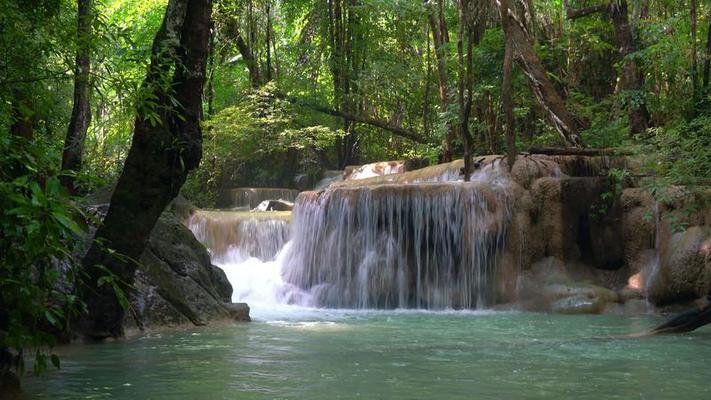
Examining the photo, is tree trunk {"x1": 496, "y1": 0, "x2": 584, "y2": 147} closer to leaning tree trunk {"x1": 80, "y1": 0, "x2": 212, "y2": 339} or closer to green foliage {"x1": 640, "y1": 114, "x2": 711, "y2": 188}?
green foliage {"x1": 640, "y1": 114, "x2": 711, "y2": 188}

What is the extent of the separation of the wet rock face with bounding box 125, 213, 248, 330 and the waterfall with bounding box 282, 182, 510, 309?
4.21 m

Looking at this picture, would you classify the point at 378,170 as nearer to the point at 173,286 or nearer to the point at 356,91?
the point at 356,91

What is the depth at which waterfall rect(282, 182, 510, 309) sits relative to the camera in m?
13.8

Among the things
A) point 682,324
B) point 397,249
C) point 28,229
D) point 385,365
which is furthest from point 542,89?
point 28,229

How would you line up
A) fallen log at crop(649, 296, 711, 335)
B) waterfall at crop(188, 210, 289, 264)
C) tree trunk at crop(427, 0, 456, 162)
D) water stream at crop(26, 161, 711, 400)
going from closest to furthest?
water stream at crop(26, 161, 711, 400), fallen log at crop(649, 296, 711, 335), waterfall at crop(188, 210, 289, 264), tree trunk at crop(427, 0, 456, 162)

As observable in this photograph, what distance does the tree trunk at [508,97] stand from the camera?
14531 mm

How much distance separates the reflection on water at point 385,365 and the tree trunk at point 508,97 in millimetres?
5419

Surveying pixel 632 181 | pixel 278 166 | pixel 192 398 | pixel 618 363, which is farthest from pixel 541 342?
pixel 278 166

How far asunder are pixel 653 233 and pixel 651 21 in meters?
7.00

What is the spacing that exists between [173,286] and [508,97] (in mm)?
8869

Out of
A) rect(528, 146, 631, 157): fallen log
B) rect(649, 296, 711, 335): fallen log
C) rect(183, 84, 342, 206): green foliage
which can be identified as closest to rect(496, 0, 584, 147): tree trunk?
rect(528, 146, 631, 157): fallen log

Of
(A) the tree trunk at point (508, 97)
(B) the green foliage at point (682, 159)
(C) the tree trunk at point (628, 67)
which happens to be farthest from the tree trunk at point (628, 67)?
(B) the green foliage at point (682, 159)

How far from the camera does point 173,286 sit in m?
9.04

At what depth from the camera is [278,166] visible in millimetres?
26828
